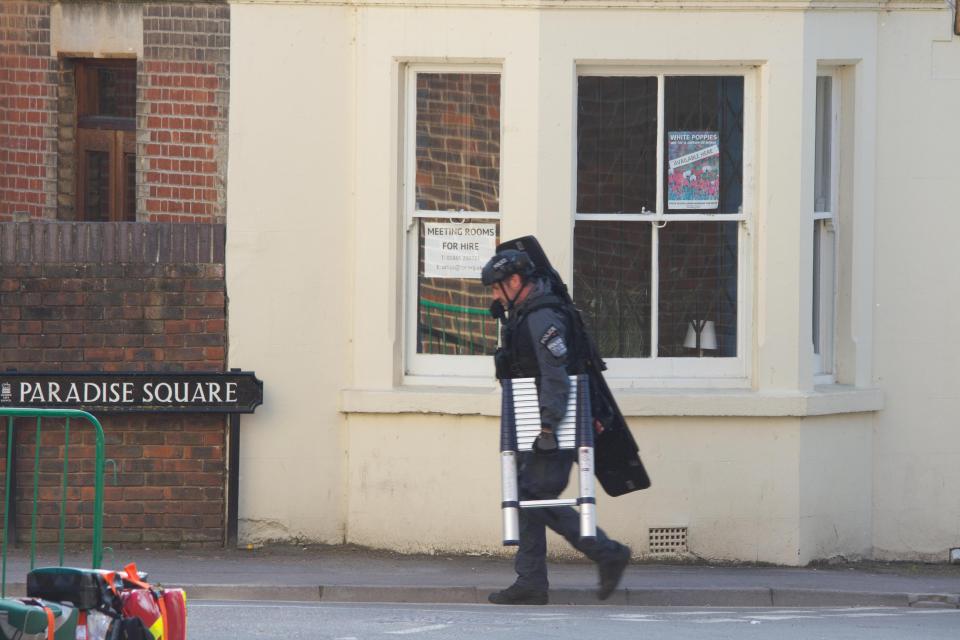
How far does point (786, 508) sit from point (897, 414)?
1.11 m

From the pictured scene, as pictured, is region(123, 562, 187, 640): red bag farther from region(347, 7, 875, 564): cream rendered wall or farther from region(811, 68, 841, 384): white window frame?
region(811, 68, 841, 384): white window frame

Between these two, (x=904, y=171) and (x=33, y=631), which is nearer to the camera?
(x=33, y=631)

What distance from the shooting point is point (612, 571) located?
8.60m

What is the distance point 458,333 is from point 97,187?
275cm

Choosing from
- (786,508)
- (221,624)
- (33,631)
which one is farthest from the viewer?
(786,508)

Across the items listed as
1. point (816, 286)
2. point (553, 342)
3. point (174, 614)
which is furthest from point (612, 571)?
point (816, 286)

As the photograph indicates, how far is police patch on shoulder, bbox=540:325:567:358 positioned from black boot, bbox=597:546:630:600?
1.11m

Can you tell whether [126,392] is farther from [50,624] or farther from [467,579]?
[50,624]

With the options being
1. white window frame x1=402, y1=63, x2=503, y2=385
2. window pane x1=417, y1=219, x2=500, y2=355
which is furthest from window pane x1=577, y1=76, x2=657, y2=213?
window pane x1=417, y1=219, x2=500, y2=355

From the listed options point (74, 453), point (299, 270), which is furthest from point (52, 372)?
point (299, 270)

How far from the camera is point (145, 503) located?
10.8 metres

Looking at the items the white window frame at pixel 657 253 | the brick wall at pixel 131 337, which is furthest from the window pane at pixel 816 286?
the brick wall at pixel 131 337

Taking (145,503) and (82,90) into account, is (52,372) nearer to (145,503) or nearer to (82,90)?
(145,503)

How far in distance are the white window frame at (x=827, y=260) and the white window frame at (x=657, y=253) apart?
52cm
